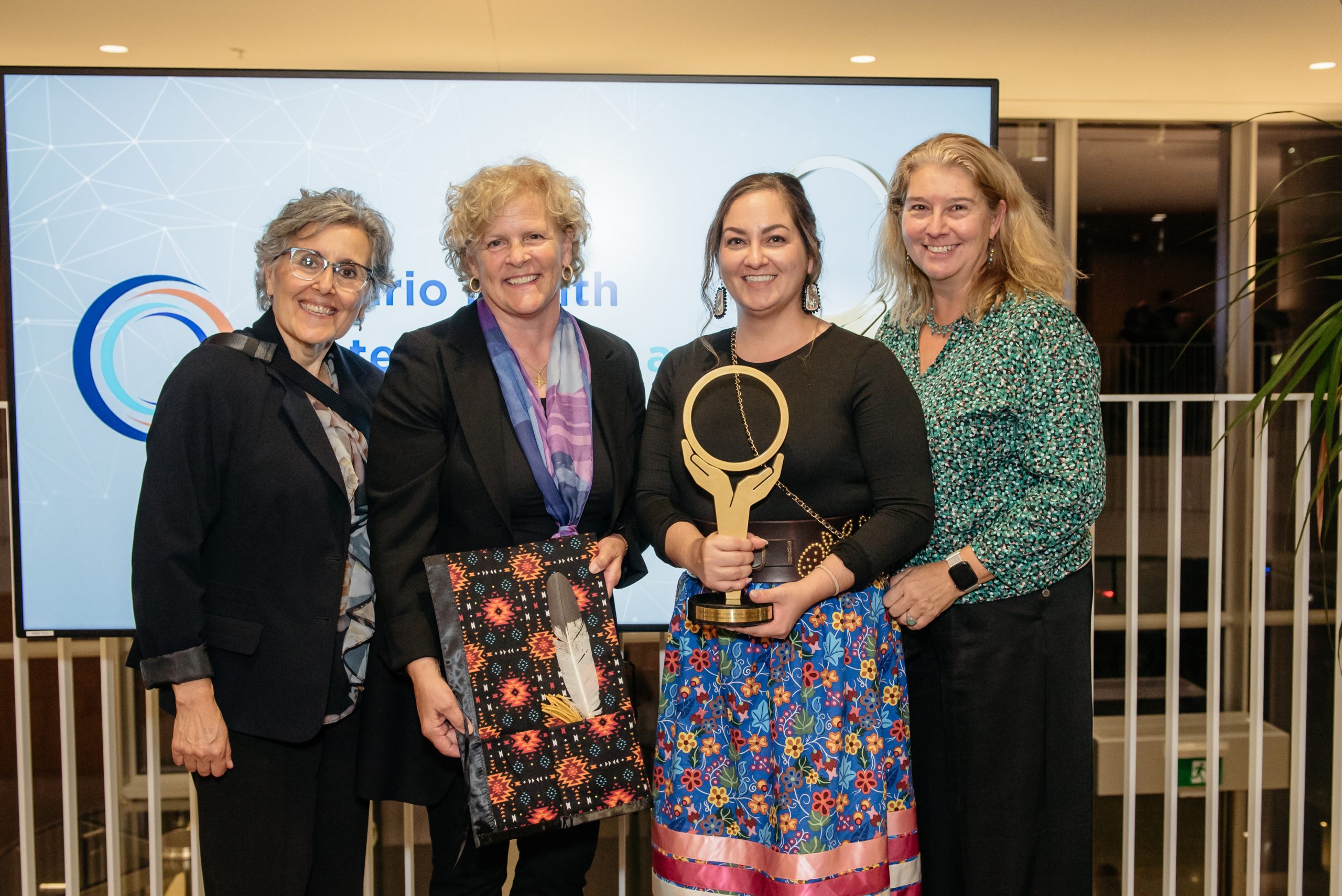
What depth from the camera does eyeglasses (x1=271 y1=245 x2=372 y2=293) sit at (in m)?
1.86

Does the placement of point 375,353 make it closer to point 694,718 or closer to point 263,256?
point 263,256

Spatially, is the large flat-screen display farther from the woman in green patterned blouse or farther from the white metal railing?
the woman in green patterned blouse

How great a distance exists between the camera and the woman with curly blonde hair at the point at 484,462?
69.4 inches

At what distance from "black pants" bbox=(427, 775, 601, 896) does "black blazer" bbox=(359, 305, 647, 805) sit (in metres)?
0.06

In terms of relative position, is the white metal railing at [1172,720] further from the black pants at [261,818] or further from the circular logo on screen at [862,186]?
the black pants at [261,818]

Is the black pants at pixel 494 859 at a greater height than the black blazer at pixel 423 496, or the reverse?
the black blazer at pixel 423 496

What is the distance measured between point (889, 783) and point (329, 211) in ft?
4.80

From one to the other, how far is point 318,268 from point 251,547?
1.73 feet

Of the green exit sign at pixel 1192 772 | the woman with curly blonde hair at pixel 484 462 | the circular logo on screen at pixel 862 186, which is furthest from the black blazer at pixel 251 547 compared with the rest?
the green exit sign at pixel 1192 772

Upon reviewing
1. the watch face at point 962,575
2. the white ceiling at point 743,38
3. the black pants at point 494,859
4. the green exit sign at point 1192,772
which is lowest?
the green exit sign at point 1192,772

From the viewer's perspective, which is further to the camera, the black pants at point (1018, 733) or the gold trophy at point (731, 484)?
the black pants at point (1018, 733)

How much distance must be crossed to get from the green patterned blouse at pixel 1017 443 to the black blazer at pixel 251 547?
1.10 meters

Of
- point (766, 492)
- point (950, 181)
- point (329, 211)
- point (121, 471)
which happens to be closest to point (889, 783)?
point (766, 492)

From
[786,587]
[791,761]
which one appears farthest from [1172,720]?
[786,587]
